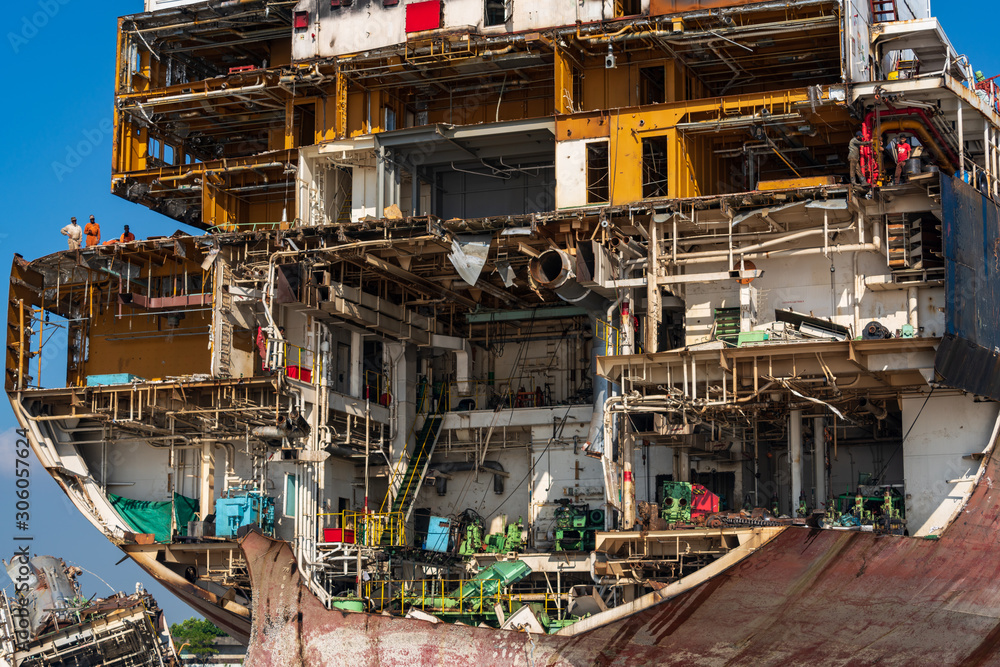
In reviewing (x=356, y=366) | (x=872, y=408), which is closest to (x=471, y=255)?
(x=356, y=366)

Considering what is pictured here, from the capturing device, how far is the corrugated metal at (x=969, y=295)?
91.9 ft

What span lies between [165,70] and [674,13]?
16.2 metres

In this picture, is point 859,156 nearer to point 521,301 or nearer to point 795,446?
point 795,446

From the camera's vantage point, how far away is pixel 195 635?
7269cm

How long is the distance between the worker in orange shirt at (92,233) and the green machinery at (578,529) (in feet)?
50.8

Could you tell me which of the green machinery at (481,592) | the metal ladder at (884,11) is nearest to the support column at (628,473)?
the green machinery at (481,592)

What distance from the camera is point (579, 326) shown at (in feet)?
131

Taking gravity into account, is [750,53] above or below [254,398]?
above

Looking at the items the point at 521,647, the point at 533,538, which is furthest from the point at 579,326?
the point at 521,647

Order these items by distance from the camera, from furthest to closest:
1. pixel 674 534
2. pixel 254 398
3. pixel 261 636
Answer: pixel 254 398, pixel 261 636, pixel 674 534

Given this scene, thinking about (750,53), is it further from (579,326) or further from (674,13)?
(579,326)

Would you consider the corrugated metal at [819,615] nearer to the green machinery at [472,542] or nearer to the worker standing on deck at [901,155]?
the green machinery at [472,542]

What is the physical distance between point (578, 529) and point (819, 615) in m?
8.36

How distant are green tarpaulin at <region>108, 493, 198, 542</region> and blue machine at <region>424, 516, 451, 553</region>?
21.3 feet
